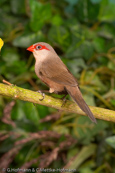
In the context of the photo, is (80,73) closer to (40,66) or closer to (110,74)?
(110,74)

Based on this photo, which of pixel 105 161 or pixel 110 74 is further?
pixel 110 74

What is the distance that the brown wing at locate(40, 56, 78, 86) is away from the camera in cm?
106

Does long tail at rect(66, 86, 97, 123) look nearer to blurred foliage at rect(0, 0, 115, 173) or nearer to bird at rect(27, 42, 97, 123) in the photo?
bird at rect(27, 42, 97, 123)

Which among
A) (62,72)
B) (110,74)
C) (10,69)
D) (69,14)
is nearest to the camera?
(62,72)

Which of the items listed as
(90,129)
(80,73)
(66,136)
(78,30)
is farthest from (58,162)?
(78,30)

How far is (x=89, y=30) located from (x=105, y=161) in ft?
3.27

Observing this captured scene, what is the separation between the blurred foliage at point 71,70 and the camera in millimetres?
1618

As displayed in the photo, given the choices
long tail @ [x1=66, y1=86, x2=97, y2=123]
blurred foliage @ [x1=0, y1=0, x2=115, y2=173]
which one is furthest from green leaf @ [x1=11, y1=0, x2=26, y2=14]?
long tail @ [x1=66, y1=86, x2=97, y2=123]

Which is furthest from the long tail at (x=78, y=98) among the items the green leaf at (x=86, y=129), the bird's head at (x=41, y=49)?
the green leaf at (x=86, y=129)

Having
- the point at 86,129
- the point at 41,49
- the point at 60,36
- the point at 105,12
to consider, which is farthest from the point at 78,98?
the point at 105,12

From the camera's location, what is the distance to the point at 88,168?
1646mm

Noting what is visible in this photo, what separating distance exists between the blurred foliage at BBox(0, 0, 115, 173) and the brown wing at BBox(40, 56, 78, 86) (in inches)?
17.5

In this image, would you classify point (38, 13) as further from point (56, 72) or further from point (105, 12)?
point (56, 72)

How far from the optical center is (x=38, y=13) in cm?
164
